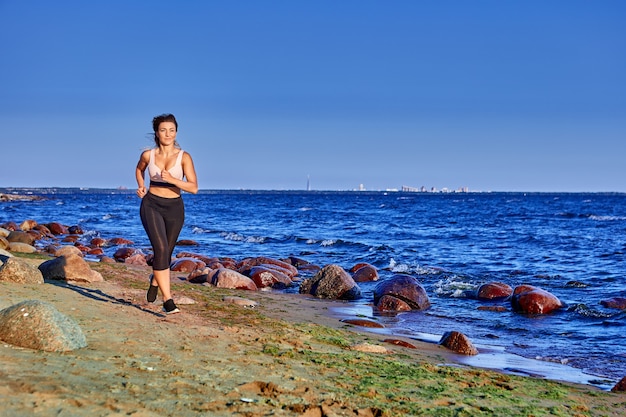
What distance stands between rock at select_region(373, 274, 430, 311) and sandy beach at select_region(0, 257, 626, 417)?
11.1ft

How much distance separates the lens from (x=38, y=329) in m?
4.31

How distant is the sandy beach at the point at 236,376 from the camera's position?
3434 mm

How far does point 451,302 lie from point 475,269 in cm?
523

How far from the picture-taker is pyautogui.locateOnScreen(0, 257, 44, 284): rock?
23.8 feet

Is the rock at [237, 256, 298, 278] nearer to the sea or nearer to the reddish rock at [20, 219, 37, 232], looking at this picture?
the sea

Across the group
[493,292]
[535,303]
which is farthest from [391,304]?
[493,292]

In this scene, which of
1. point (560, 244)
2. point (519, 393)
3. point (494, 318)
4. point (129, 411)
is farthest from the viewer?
point (560, 244)

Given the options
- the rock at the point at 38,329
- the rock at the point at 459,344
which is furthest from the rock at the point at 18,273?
the rock at the point at 459,344

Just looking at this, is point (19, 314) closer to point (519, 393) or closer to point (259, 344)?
point (259, 344)

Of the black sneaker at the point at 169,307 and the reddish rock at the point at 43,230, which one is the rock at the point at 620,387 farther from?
the reddish rock at the point at 43,230

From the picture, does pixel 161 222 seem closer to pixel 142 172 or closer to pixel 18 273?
pixel 142 172

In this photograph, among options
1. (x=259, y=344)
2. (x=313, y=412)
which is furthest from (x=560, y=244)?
(x=313, y=412)

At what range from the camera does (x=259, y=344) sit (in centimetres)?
546

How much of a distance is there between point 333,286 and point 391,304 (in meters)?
1.48
